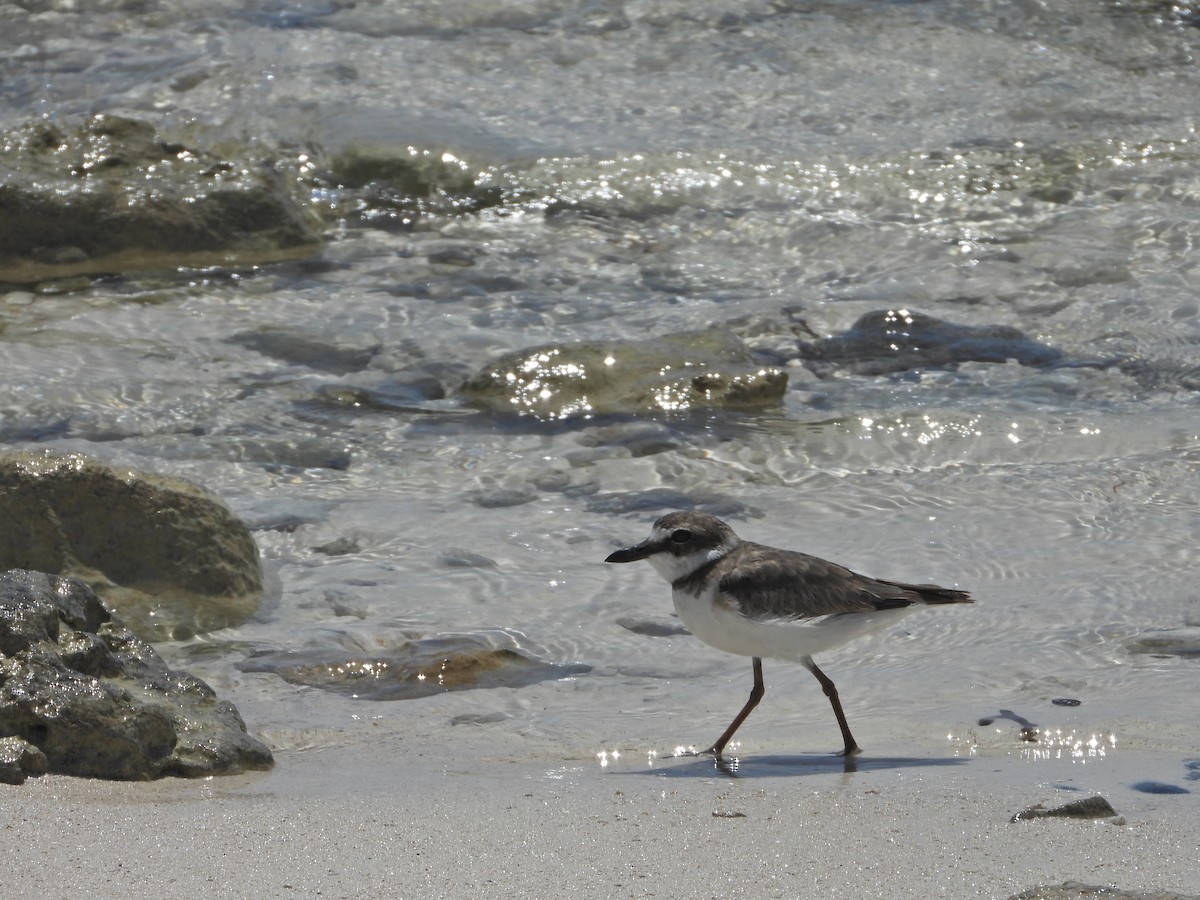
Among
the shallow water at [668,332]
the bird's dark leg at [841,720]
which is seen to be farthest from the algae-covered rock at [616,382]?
the bird's dark leg at [841,720]

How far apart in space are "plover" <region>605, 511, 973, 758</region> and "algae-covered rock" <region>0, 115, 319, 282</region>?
6731 millimetres

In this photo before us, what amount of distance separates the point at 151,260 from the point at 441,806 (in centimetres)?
778

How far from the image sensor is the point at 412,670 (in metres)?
5.52

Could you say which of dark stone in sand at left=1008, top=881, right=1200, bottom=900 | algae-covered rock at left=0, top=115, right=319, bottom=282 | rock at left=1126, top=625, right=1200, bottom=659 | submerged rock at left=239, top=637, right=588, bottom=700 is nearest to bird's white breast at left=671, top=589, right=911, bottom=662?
submerged rock at left=239, top=637, right=588, bottom=700

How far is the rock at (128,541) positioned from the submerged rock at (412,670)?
1.62ft

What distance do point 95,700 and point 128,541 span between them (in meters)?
1.94

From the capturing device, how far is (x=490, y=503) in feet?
24.1

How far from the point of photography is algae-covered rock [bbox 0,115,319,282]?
1066 centimetres

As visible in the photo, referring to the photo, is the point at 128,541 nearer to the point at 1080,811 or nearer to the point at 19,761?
the point at 19,761

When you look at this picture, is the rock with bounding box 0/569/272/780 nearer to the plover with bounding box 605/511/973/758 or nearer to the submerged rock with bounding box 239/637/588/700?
the submerged rock with bounding box 239/637/588/700

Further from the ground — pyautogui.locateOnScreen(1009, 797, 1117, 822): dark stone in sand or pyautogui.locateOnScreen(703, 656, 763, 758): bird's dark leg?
pyautogui.locateOnScreen(1009, 797, 1117, 822): dark stone in sand

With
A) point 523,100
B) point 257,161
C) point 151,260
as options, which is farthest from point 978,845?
point 523,100

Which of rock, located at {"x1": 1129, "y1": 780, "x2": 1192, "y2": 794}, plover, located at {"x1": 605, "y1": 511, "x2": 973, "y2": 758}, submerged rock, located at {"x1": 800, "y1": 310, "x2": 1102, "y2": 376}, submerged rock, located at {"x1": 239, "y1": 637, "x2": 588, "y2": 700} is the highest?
plover, located at {"x1": 605, "y1": 511, "x2": 973, "y2": 758}

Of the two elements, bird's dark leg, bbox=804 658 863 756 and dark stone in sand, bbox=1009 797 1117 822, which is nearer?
dark stone in sand, bbox=1009 797 1117 822
